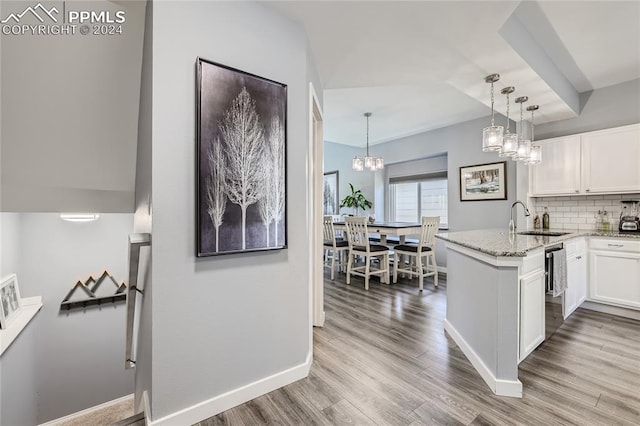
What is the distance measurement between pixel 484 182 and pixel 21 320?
19.2ft

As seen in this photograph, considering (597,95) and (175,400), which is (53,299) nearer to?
(175,400)

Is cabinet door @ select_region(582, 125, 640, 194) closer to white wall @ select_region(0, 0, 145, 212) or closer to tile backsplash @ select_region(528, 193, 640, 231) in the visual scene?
tile backsplash @ select_region(528, 193, 640, 231)

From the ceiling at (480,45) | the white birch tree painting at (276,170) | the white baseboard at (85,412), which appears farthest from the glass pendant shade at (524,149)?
the white baseboard at (85,412)

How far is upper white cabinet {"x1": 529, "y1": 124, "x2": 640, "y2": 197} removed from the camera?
3053 millimetres

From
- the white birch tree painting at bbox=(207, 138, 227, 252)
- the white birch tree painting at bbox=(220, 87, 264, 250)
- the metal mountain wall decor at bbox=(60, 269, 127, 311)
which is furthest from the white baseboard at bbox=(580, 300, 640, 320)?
the metal mountain wall decor at bbox=(60, 269, 127, 311)

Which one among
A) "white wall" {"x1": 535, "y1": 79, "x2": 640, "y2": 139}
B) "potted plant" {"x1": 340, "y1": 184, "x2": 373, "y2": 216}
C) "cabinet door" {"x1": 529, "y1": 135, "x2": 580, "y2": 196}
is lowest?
"potted plant" {"x1": 340, "y1": 184, "x2": 373, "y2": 216}

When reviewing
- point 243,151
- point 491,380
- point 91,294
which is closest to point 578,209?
point 491,380

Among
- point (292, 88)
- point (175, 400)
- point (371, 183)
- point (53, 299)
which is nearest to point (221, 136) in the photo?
point (292, 88)

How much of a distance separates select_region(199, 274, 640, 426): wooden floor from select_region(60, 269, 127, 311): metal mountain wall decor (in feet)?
8.94

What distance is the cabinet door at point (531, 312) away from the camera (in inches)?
74.2

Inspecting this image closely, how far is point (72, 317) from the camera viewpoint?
3299 millimetres

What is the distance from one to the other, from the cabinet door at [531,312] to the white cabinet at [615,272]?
167 cm

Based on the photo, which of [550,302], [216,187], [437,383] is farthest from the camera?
[550,302]

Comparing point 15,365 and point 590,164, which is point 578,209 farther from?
point 15,365
